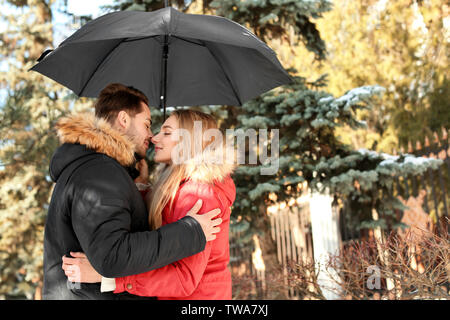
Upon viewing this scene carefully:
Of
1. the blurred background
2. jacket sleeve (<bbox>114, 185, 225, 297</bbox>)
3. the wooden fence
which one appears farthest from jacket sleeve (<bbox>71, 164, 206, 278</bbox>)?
the wooden fence

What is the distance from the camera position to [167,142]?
2.89 m

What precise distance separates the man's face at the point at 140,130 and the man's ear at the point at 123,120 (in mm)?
25

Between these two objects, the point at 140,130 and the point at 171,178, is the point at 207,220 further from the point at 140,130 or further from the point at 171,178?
the point at 140,130

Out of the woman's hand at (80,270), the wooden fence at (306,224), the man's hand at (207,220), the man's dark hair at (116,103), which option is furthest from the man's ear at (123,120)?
the wooden fence at (306,224)

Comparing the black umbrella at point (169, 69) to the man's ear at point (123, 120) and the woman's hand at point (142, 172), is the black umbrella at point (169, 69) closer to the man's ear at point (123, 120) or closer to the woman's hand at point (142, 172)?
the woman's hand at point (142, 172)

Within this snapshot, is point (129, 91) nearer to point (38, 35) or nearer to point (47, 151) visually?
point (47, 151)

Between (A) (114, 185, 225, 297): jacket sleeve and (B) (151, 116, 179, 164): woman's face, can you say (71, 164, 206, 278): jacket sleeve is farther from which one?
(B) (151, 116, 179, 164): woman's face

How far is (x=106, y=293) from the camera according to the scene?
230cm

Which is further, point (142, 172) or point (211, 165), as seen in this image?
point (142, 172)

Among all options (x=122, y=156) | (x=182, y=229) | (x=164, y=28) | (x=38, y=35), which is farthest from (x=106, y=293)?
(x=38, y=35)

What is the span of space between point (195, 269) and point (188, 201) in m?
0.37

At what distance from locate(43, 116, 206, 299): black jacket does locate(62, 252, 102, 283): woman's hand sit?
0.06 metres

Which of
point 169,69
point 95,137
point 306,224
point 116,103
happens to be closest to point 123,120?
point 116,103

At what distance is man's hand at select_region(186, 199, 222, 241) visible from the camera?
2.34 meters
